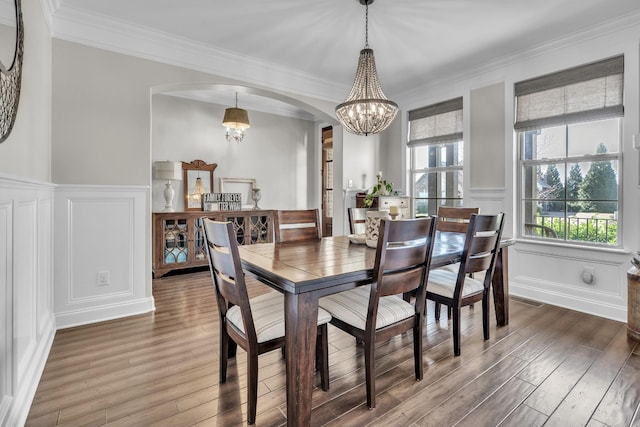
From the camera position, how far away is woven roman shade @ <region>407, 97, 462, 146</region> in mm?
4188

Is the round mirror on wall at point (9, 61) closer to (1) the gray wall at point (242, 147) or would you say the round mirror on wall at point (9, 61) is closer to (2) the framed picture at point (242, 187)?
(1) the gray wall at point (242, 147)

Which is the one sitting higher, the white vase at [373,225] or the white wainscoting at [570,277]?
the white vase at [373,225]

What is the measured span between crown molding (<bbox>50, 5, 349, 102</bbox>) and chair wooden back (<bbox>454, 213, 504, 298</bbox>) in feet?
9.17

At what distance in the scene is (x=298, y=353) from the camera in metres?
1.42

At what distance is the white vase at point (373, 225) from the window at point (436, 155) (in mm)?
2465

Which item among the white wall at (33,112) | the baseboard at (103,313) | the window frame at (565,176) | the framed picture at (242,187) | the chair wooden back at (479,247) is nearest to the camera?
the white wall at (33,112)

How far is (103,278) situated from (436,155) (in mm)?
4107

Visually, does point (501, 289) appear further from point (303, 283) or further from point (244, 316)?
point (244, 316)

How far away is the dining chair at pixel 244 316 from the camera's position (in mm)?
1471

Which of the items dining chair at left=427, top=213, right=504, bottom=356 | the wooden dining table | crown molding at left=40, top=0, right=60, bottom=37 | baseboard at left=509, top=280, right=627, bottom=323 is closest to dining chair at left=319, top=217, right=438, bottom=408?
the wooden dining table

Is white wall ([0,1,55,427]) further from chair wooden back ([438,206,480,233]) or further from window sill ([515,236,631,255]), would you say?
window sill ([515,236,631,255])

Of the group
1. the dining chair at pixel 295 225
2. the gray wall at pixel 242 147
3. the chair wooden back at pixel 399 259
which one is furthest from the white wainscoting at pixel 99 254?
the chair wooden back at pixel 399 259

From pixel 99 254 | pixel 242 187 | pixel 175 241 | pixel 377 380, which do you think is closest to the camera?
pixel 377 380

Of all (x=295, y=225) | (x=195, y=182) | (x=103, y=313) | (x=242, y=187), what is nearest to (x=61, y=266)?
(x=103, y=313)
